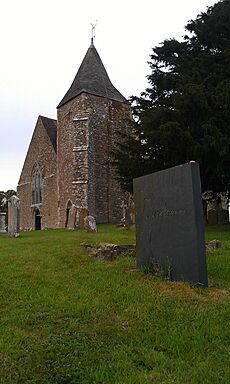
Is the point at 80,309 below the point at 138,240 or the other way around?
below

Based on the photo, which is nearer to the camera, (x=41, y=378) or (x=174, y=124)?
(x=41, y=378)

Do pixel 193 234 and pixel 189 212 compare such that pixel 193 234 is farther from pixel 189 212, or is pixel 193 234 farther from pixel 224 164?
pixel 224 164

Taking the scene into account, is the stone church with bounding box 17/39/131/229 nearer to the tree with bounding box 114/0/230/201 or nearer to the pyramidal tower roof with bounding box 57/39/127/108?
the pyramidal tower roof with bounding box 57/39/127/108

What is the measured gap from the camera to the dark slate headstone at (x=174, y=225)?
18.6ft

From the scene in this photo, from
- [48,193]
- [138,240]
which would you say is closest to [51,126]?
[48,193]

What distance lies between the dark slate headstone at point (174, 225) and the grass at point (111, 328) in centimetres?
31

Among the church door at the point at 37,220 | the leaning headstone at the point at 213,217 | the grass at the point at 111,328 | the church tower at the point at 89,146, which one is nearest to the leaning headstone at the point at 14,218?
the leaning headstone at the point at 213,217

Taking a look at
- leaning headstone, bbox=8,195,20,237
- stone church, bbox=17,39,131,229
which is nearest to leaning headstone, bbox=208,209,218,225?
leaning headstone, bbox=8,195,20,237

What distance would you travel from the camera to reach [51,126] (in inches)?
1345

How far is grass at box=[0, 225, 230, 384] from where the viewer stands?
3148 mm

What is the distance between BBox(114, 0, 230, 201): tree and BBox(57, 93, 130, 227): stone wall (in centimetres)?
946

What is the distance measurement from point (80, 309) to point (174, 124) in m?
9.55

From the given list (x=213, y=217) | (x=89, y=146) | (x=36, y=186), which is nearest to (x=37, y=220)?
(x=36, y=186)

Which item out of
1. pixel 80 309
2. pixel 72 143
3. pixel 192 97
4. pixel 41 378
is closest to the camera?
pixel 41 378
